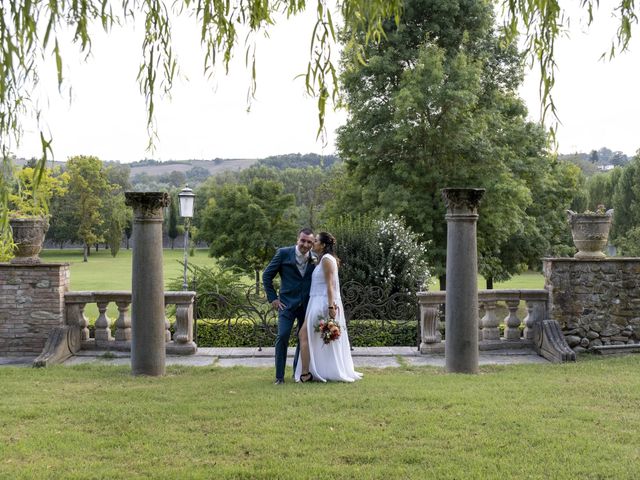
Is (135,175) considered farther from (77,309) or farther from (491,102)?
(77,309)

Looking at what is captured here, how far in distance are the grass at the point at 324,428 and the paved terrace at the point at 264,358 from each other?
4.98ft

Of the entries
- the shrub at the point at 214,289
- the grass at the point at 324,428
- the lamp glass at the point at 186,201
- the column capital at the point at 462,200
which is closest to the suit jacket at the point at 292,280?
the grass at the point at 324,428

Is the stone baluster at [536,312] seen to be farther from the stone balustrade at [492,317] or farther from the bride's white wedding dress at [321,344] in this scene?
the bride's white wedding dress at [321,344]

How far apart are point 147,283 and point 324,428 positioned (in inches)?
149

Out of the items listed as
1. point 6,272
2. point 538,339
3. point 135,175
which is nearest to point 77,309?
point 6,272

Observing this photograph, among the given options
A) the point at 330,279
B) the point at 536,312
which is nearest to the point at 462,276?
the point at 330,279

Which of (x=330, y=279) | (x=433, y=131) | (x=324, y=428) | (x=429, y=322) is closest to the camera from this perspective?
(x=324, y=428)

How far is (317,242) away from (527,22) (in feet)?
13.5

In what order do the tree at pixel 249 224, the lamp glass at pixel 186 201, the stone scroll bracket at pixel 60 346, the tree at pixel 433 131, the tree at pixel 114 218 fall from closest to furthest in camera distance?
the stone scroll bracket at pixel 60 346 → the lamp glass at pixel 186 201 → the tree at pixel 433 131 → the tree at pixel 249 224 → the tree at pixel 114 218

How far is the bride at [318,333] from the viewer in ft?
25.2

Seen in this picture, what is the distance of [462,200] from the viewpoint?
27.8ft

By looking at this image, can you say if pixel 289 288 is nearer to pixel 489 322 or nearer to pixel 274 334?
pixel 489 322

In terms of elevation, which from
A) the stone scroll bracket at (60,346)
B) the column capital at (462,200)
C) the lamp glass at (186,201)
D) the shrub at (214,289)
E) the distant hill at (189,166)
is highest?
the distant hill at (189,166)

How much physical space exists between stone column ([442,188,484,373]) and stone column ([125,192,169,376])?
11.3ft
